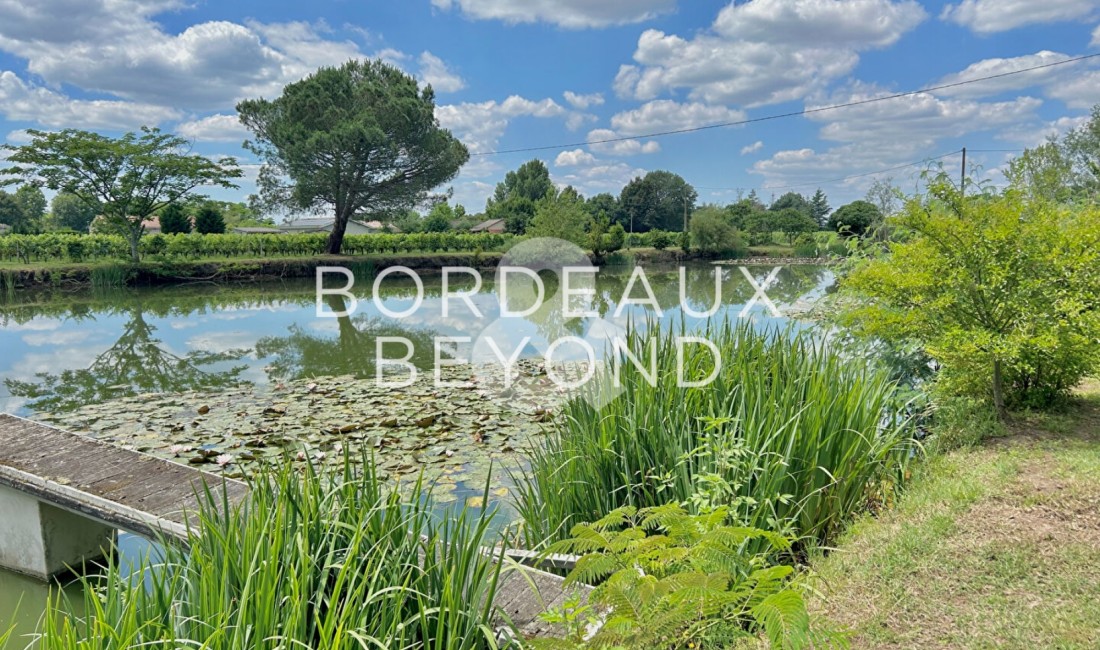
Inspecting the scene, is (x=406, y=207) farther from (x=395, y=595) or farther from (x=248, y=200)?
(x=395, y=595)

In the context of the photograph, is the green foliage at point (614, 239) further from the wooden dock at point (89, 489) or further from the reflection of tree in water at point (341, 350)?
the wooden dock at point (89, 489)

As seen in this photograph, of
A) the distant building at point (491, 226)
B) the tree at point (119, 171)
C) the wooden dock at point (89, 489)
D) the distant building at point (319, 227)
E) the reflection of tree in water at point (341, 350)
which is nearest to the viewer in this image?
the wooden dock at point (89, 489)

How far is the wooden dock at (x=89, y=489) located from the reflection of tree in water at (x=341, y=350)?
3840 millimetres

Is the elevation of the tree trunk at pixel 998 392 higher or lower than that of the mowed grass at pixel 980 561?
higher

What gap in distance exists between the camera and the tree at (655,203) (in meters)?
48.3

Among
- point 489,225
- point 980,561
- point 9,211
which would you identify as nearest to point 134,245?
point 980,561

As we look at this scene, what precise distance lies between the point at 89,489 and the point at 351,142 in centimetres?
2129

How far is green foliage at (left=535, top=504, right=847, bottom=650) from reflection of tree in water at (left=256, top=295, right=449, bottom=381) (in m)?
5.89

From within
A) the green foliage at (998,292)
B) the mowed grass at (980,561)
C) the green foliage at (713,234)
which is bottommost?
the mowed grass at (980,561)

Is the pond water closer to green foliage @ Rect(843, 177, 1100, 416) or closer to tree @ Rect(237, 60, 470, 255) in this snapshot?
green foliage @ Rect(843, 177, 1100, 416)

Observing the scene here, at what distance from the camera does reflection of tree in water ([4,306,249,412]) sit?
253 inches

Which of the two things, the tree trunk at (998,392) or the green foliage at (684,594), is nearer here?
the green foliage at (684,594)

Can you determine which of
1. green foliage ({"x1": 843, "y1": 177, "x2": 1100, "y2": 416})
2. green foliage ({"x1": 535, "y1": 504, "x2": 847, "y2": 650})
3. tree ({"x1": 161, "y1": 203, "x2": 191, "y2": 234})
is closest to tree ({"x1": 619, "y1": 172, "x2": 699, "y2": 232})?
tree ({"x1": 161, "y1": 203, "x2": 191, "y2": 234})

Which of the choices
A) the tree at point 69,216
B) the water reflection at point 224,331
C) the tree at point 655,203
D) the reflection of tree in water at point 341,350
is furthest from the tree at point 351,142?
the tree at point 69,216
